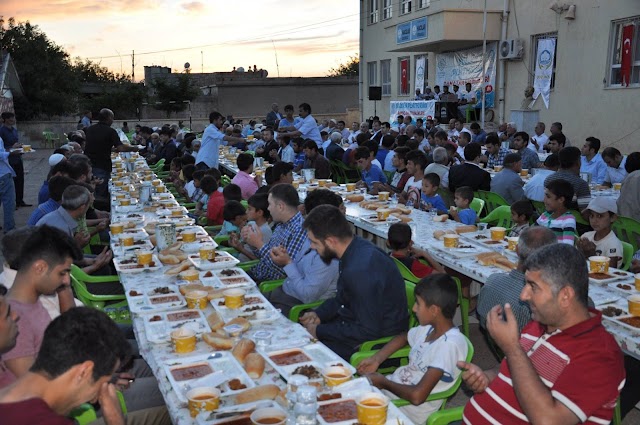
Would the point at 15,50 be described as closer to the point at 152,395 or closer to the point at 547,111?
the point at 547,111

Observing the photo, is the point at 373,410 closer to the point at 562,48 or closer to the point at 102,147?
the point at 102,147

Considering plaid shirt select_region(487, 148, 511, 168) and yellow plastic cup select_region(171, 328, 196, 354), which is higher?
plaid shirt select_region(487, 148, 511, 168)

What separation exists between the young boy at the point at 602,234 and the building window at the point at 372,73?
872 inches

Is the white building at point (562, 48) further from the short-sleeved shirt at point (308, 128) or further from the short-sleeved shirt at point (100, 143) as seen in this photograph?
the short-sleeved shirt at point (100, 143)

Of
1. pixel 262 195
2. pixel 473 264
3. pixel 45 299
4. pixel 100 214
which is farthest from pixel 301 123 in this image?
pixel 45 299

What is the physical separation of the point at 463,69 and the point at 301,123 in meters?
9.21

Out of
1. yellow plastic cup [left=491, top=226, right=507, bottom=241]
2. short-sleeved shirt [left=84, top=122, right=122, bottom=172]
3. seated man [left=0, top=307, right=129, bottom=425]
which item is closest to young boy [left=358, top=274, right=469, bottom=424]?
seated man [left=0, top=307, right=129, bottom=425]

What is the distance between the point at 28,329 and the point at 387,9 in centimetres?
2373

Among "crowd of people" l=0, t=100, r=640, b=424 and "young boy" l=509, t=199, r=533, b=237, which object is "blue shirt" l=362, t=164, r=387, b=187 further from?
"young boy" l=509, t=199, r=533, b=237

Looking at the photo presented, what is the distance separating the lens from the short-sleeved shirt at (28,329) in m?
2.87

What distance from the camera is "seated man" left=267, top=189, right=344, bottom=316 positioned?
14.3 ft

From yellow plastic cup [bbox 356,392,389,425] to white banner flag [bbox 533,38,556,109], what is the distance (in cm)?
1578

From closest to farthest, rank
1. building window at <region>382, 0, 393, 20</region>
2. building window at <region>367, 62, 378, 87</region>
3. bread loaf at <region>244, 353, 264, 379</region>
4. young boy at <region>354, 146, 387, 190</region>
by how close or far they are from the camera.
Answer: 1. bread loaf at <region>244, 353, 264, 379</region>
2. young boy at <region>354, 146, 387, 190</region>
3. building window at <region>382, 0, 393, 20</region>
4. building window at <region>367, 62, 378, 87</region>

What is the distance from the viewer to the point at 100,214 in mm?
7824
